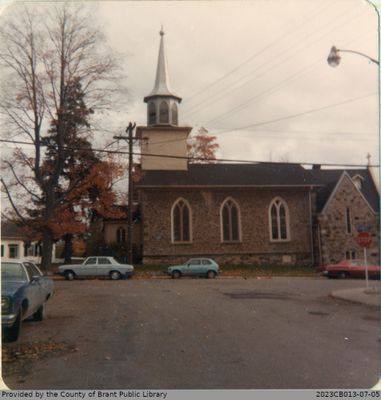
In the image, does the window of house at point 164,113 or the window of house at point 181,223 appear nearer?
the window of house at point 164,113

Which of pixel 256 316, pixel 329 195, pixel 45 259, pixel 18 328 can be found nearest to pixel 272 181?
pixel 329 195

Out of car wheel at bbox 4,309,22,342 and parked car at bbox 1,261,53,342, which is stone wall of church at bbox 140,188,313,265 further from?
car wheel at bbox 4,309,22,342

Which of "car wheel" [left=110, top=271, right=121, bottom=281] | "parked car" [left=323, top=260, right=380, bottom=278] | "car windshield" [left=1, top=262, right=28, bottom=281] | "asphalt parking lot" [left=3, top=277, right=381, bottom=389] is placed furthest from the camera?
"car wheel" [left=110, top=271, right=121, bottom=281]

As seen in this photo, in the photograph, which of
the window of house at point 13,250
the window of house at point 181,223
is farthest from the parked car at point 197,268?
the window of house at point 13,250

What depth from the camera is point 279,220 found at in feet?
22.7

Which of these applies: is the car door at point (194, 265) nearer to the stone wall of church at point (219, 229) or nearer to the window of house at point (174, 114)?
the stone wall of church at point (219, 229)

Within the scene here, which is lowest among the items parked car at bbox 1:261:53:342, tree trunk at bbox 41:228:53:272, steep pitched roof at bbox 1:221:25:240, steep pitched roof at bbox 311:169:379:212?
parked car at bbox 1:261:53:342

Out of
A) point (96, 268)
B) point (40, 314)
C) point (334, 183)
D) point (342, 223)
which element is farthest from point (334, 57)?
point (40, 314)

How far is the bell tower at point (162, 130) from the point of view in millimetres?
6148

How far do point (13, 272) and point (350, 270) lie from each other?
484 cm

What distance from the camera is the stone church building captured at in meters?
6.83

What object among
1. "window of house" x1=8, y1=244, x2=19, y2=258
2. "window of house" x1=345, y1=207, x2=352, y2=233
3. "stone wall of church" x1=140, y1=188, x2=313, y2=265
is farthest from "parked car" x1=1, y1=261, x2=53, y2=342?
"window of house" x1=345, y1=207, x2=352, y2=233

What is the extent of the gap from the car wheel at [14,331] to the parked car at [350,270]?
4563 millimetres

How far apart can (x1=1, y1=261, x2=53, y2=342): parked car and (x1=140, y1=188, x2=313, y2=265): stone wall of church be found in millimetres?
1778
